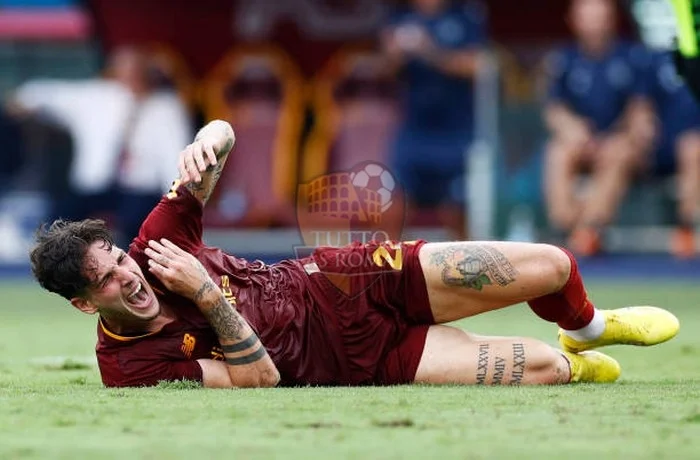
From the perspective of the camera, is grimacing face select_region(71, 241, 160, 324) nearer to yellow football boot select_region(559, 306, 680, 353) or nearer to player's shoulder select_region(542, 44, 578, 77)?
yellow football boot select_region(559, 306, 680, 353)

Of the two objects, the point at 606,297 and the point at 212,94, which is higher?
the point at 212,94

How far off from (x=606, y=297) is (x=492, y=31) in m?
4.88

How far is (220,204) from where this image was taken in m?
16.8

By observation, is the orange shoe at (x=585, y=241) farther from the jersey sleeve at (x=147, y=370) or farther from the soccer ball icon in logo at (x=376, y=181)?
the jersey sleeve at (x=147, y=370)

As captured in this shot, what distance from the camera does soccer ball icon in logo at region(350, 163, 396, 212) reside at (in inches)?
276

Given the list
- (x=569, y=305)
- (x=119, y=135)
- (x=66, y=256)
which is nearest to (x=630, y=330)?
(x=569, y=305)

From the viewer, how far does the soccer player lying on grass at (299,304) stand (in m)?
6.34

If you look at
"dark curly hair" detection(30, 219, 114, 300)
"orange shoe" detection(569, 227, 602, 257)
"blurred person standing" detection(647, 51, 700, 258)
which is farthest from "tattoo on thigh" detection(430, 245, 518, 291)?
"blurred person standing" detection(647, 51, 700, 258)

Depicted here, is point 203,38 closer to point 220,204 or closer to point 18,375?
point 220,204

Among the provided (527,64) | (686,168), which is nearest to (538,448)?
(686,168)

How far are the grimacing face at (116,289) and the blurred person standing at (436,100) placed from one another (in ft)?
30.2

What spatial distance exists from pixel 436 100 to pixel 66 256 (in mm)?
9759

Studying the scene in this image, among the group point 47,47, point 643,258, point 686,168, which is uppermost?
point 47,47

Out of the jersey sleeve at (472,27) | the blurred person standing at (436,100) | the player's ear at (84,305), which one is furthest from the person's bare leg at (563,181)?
the player's ear at (84,305)
